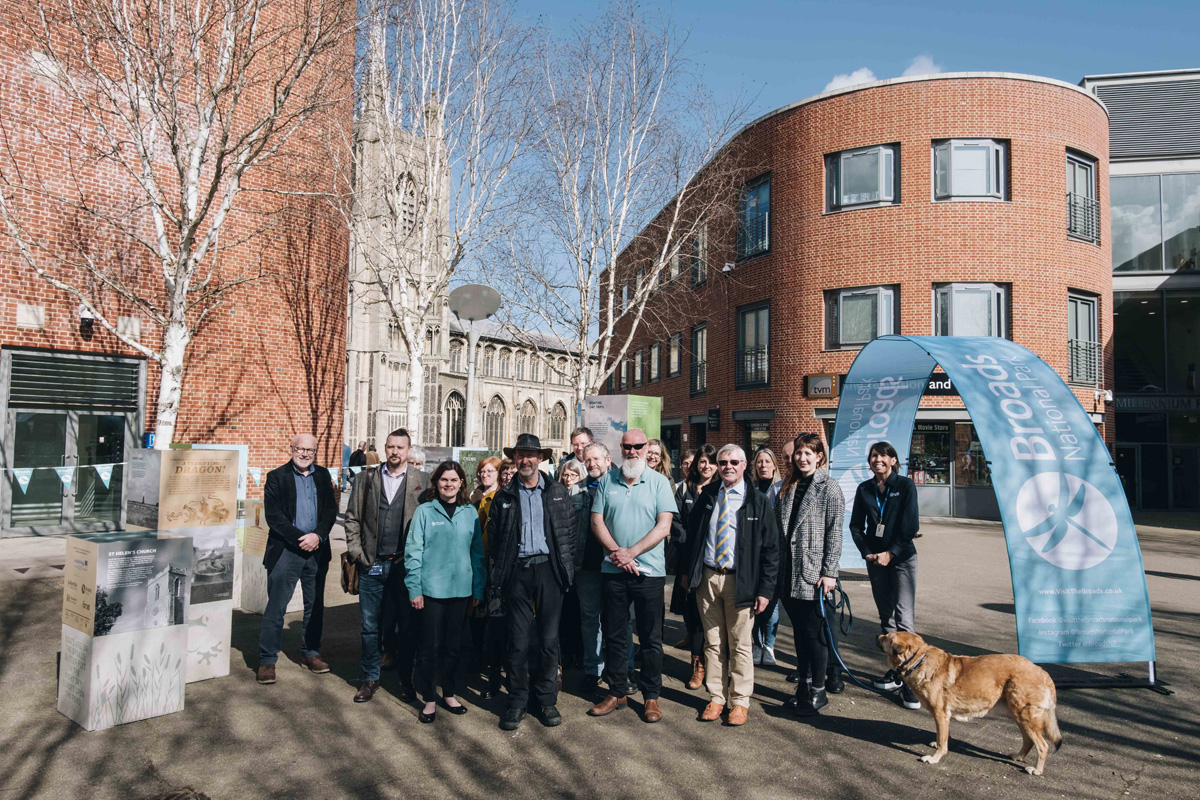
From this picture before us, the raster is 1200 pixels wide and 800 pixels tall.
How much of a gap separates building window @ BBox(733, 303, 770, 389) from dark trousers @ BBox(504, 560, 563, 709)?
654 inches

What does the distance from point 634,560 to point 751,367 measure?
17.4m

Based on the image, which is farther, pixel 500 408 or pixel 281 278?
pixel 500 408

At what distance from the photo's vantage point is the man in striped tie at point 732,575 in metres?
5.03

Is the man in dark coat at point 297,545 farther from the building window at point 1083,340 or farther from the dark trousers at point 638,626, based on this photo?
the building window at point 1083,340

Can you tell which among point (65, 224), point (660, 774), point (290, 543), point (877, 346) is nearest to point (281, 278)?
point (65, 224)

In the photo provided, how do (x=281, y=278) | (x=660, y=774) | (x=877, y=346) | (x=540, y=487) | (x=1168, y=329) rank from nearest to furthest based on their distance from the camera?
(x=660, y=774)
(x=540, y=487)
(x=877, y=346)
(x=281, y=278)
(x=1168, y=329)

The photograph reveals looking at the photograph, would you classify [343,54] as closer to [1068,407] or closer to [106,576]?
[106,576]

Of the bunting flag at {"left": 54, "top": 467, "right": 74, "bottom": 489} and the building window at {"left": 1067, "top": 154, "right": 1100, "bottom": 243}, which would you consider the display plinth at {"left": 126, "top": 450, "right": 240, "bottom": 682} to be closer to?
the bunting flag at {"left": 54, "top": 467, "right": 74, "bottom": 489}

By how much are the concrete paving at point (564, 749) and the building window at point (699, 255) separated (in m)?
15.4

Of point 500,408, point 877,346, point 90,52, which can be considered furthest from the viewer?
→ point 500,408

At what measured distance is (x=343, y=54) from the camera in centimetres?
1270

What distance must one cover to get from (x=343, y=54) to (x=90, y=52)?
3.59 m

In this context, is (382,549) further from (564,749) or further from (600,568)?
(564,749)

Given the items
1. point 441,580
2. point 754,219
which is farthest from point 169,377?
point 754,219
